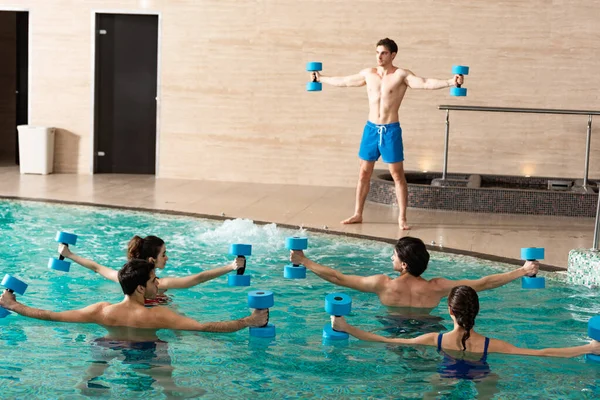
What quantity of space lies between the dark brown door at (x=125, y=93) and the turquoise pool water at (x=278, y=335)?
15.1 ft

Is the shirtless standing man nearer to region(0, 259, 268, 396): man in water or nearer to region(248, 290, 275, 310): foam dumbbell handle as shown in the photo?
region(0, 259, 268, 396): man in water

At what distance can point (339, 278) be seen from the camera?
5836 mm

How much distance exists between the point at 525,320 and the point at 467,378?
158 centimetres

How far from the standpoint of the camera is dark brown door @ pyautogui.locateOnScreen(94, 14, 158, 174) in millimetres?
13305

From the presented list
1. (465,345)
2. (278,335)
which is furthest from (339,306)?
(278,335)

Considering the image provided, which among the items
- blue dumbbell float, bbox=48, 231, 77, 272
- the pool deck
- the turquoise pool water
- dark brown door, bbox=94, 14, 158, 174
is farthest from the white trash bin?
blue dumbbell float, bbox=48, 231, 77, 272

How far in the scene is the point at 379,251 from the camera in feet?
28.0

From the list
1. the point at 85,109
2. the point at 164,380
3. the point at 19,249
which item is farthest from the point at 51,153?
the point at 164,380

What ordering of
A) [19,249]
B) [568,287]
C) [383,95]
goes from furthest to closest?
[383,95], [19,249], [568,287]

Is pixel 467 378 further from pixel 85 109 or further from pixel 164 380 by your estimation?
pixel 85 109

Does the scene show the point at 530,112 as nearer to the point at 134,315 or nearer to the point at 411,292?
the point at 411,292

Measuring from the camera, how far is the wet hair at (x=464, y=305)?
4.81m

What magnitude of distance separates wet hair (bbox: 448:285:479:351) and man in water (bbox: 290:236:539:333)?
898 millimetres

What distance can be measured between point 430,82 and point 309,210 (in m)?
2.36
